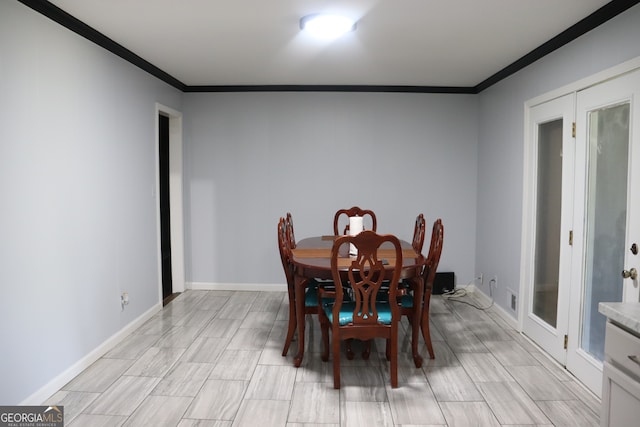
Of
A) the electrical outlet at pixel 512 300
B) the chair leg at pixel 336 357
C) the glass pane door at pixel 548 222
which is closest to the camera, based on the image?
the chair leg at pixel 336 357

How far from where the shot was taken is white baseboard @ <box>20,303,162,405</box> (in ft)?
8.28

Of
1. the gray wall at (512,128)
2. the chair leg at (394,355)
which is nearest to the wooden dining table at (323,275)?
the chair leg at (394,355)

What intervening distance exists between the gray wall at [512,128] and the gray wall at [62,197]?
10.5ft

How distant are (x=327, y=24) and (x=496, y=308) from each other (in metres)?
3.04

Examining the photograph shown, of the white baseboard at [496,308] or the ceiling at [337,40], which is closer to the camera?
the ceiling at [337,40]

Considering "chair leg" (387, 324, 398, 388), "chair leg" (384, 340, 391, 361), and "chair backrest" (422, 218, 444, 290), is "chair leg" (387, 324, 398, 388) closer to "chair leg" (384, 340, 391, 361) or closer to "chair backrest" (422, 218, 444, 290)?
"chair leg" (384, 340, 391, 361)

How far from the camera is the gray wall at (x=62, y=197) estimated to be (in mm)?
2314

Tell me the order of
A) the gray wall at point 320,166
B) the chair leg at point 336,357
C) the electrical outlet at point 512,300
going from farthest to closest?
the gray wall at point 320,166
the electrical outlet at point 512,300
the chair leg at point 336,357

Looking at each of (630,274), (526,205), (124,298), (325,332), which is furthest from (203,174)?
(630,274)

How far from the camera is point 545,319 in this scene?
134 inches

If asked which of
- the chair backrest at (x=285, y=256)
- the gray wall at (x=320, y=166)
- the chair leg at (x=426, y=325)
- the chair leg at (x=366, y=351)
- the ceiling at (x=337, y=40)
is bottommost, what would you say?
the chair leg at (x=366, y=351)

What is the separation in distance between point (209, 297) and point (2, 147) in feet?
9.55

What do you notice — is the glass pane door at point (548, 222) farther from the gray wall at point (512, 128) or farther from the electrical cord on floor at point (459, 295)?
the electrical cord on floor at point (459, 295)

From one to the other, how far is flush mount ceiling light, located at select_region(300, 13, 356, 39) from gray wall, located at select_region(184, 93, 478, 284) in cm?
203
